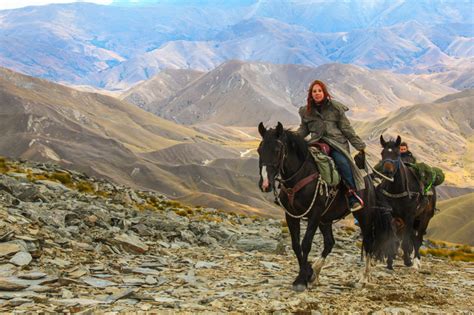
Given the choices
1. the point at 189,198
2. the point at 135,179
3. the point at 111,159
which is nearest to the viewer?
the point at 189,198

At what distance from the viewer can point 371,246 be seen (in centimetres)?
1253

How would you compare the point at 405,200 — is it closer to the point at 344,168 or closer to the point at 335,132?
the point at 344,168

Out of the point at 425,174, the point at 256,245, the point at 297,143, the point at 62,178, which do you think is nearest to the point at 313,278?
the point at 297,143

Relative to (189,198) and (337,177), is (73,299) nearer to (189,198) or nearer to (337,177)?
(337,177)

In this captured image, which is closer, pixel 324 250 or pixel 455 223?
pixel 324 250

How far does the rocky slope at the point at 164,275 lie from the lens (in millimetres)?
8984

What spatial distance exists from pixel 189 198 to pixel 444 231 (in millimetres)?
66826

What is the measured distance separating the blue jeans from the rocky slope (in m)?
2.53

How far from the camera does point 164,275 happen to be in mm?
11625

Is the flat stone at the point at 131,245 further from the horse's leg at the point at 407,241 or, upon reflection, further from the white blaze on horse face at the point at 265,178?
the horse's leg at the point at 407,241

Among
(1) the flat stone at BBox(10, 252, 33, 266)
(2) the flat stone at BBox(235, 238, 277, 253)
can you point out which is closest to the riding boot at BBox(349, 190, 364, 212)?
(2) the flat stone at BBox(235, 238, 277, 253)

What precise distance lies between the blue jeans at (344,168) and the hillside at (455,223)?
9989cm

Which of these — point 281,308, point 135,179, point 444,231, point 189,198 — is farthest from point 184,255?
point 135,179

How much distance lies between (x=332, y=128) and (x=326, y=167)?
4.14 ft
